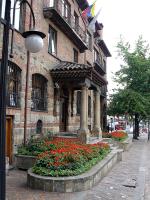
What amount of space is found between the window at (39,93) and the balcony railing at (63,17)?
326cm

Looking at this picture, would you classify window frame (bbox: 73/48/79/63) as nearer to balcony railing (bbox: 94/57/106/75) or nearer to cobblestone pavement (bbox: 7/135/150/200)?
balcony railing (bbox: 94/57/106/75)

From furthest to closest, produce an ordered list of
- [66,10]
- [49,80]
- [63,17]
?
[66,10], [63,17], [49,80]

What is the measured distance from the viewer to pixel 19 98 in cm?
1317

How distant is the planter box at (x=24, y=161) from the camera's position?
11656mm

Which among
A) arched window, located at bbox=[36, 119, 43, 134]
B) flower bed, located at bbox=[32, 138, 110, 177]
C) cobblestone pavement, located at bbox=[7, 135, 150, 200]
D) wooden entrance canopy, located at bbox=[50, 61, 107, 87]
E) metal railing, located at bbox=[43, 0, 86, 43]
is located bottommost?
cobblestone pavement, located at bbox=[7, 135, 150, 200]

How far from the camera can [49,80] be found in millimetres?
16125

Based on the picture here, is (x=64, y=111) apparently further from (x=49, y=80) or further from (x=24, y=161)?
(x=24, y=161)

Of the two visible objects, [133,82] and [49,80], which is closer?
[49,80]

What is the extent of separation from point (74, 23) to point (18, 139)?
11021 mm

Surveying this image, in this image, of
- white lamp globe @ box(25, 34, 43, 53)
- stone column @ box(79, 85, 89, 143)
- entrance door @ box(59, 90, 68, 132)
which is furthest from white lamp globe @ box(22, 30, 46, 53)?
entrance door @ box(59, 90, 68, 132)

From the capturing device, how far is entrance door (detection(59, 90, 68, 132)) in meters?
18.8

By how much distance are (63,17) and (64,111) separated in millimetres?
5609

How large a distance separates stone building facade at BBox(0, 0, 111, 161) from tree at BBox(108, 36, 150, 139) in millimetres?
9731

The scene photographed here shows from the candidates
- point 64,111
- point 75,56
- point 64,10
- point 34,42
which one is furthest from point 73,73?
point 34,42
